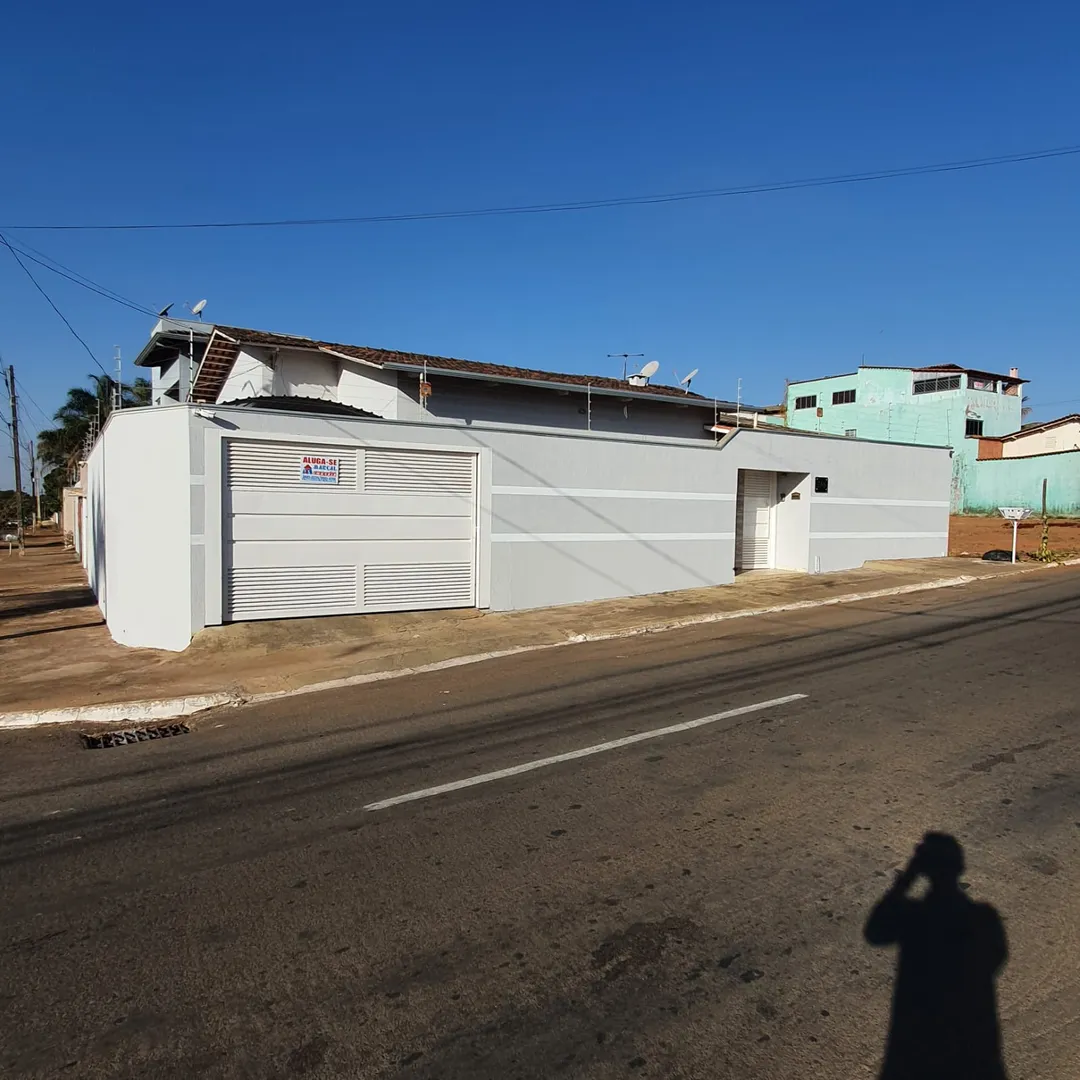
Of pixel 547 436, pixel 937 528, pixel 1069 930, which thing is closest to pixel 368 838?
pixel 1069 930

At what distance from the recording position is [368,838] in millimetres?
4477

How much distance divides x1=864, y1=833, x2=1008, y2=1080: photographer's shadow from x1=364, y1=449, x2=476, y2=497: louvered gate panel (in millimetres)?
9755

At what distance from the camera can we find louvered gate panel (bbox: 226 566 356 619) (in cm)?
1147

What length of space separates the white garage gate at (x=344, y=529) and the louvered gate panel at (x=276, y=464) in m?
0.01

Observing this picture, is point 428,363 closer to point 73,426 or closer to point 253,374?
point 253,374

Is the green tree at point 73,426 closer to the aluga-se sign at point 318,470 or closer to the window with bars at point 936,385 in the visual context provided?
the aluga-se sign at point 318,470

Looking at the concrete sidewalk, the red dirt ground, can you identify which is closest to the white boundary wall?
the concrete sidewalk

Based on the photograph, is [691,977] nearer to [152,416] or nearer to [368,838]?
[368,838]

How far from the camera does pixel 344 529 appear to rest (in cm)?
1212

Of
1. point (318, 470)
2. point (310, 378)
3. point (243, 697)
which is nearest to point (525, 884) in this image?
point (243, 697)

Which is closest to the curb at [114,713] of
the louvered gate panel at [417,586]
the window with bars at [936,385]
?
the louvered gate panel at [417,586]

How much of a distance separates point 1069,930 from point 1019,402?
2217 inches

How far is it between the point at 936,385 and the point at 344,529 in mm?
Answer: 47310

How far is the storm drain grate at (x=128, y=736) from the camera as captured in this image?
6926mm
